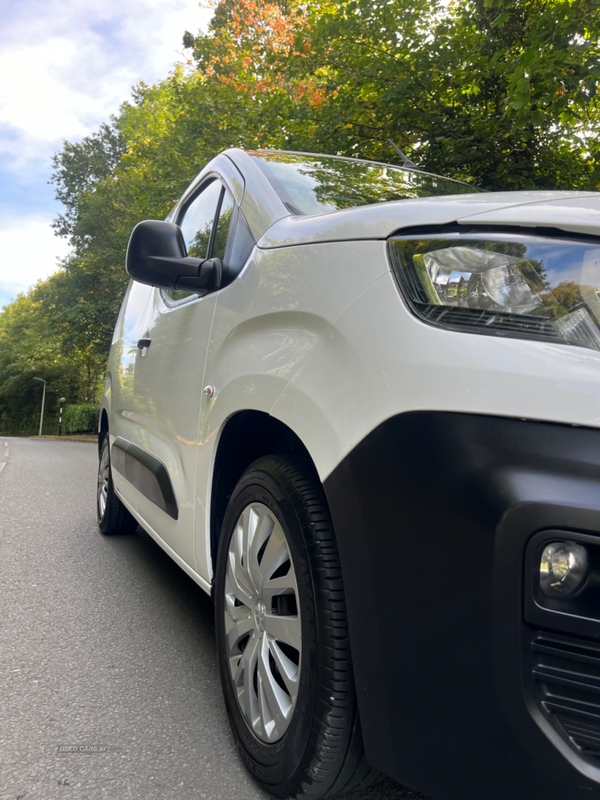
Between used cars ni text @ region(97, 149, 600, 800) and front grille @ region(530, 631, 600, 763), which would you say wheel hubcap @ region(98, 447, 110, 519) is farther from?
front grille @ region(530, 631, 600, 763)

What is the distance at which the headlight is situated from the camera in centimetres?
112

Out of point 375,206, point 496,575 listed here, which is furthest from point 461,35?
point 496,575

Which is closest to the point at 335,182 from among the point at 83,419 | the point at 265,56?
the point at 265,56

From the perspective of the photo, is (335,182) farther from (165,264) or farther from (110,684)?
(110,684)

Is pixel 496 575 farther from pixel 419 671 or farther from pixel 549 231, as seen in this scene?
pixel 549 231

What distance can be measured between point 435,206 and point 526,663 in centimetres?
86

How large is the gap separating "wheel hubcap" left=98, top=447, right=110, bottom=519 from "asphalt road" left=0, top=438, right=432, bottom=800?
1.44ft

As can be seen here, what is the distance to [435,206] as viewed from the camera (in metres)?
1.32

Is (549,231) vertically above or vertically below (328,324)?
above

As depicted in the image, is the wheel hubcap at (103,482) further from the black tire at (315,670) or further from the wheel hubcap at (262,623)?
the black tire at (315,670)

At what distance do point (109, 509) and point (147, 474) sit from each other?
1859mm

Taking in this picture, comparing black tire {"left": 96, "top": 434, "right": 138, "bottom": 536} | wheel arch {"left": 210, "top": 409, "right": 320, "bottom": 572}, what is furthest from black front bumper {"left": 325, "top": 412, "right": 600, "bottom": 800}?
black tire {"left": 96, "top": 434, "right": 138, "bottom": 536}

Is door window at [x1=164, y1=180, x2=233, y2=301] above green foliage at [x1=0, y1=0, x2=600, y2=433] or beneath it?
beneath

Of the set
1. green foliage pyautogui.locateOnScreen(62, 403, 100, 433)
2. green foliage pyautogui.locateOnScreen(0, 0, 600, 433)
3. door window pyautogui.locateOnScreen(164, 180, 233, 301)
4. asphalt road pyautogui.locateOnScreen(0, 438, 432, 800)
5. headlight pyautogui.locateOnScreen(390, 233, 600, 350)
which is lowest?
green foliage pyautogui.locateOnScreen(62, 403, 100, 433)
